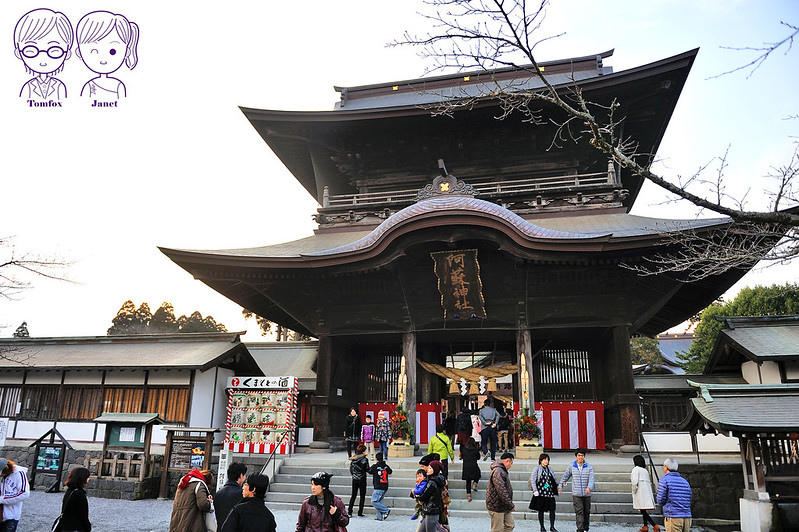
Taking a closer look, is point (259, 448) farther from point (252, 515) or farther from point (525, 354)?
point (252, 515)

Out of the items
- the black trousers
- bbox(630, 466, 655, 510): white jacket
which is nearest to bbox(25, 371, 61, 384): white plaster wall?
the black trousers

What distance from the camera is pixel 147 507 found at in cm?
1183

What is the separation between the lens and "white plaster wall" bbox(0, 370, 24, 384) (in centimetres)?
1827

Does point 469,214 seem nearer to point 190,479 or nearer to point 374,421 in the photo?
point 374,421

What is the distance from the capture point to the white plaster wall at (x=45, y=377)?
17875 mm

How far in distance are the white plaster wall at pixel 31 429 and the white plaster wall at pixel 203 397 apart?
5038 millimetres

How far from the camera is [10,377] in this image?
18359mm

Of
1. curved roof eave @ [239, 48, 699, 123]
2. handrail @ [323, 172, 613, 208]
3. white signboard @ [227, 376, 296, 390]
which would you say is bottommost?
white signboard @ [227, 376, 296, 390]

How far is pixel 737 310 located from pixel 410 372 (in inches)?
982

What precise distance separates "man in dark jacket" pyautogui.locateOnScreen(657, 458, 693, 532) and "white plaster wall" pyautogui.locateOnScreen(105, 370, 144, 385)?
1492cm

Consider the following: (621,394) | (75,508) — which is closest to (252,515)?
(75,508)

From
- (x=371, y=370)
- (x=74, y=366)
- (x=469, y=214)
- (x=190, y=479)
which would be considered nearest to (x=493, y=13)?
(x=190, y=479)

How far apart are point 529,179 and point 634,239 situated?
487cm

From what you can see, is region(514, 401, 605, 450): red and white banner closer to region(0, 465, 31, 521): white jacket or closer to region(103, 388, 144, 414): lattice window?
region(103, 388, 144, 414): lattice window
